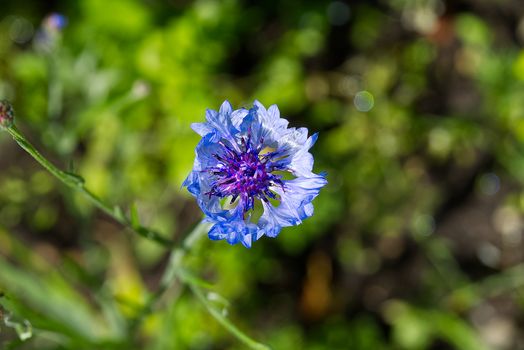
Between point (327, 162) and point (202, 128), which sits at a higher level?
point (327, 162)

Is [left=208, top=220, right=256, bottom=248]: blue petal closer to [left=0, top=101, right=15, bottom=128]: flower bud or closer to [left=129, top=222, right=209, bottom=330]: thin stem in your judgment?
[left=129, top=222, right=209, bottom=330]: thin stem

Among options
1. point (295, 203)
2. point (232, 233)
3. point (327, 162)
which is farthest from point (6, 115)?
point (327, 162)

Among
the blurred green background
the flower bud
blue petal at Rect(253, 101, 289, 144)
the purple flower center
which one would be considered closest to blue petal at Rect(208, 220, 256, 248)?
the purple flower center

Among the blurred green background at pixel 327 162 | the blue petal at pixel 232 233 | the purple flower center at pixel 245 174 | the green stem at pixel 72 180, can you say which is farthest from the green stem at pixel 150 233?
the blurred green background at pixel 327 162

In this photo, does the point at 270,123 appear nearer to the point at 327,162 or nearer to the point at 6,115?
the point at 6,115

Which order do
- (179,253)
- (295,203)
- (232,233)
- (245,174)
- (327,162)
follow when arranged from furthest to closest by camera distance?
(327,162) < (179,253) < (245,174) < (295,203) < (232,233)

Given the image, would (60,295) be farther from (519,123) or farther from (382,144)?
(519,123)

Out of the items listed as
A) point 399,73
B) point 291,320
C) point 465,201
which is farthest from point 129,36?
point 465,201

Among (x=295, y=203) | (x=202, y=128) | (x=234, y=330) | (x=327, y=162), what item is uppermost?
(x=327, y=162)
